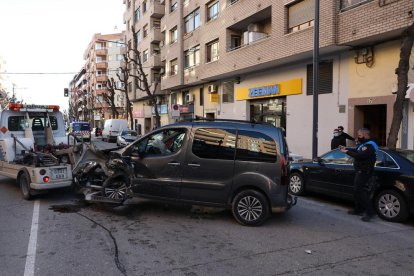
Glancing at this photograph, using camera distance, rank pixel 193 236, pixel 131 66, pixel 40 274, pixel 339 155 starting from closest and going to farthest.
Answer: pixel 40 274
pixel 193 236
pixel 339 155
pixel 131 66

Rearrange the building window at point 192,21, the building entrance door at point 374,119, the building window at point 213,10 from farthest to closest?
the building window at point 192,21 → the building window at point 213,10 → the building entrance door at point 374,119

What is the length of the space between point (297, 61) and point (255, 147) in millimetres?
11268

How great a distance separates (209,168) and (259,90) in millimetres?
13272

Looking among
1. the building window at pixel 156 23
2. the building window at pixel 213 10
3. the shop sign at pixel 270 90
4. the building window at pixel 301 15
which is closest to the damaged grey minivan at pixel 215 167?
the building window at pixel 301 15

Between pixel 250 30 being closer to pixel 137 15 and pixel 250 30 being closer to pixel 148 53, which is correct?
pixel 148 53

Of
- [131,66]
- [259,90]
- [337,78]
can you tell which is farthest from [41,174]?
[131,66]

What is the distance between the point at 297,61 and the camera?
16641 mm

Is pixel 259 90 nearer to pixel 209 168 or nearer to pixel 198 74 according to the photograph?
pixel 198 74

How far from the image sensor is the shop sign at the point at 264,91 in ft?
59.3

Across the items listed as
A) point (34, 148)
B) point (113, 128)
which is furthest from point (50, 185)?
point (113, 128)

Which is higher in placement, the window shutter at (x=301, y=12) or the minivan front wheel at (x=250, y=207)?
the window shutter at (x=301, y=12)

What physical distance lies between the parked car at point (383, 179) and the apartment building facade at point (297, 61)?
17.3 ft

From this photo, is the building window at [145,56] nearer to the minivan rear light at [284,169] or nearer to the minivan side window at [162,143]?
the minivan side window at [162,143]

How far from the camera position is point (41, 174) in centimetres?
797
